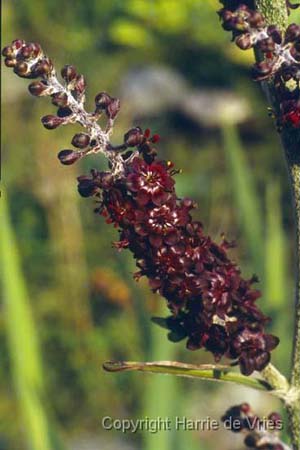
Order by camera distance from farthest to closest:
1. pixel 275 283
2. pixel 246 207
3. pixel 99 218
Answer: pixel 99 218 → pixel 246 207 → pixel 275 283

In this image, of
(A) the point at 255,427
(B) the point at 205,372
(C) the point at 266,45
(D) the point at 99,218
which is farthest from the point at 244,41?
(D) the point at 99,218

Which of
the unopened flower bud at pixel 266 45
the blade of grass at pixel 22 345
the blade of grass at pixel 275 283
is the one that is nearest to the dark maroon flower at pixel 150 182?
the unopened flower bud at pixel 266 45

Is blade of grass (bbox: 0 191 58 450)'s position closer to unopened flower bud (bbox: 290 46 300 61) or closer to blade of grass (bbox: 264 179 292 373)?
blade of grass (bbox: 264 179 292 373)

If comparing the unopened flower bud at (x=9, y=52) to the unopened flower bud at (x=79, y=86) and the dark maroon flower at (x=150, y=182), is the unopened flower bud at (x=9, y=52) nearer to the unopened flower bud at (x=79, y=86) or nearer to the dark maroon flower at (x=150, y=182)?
the unopened flower bud at (x=79, y=86)

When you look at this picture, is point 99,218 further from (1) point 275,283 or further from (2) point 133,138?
(2) point 133,138

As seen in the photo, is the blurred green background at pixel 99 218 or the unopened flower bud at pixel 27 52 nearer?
the unopened flower bud at pixel 27 52

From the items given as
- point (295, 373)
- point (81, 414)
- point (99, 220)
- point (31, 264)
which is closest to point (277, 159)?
point (99, 220)

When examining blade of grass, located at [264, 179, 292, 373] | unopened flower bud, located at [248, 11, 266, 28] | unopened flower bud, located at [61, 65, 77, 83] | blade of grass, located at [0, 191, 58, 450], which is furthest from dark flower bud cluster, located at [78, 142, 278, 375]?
blade of grass, located at [264, 179, 292, 373]
